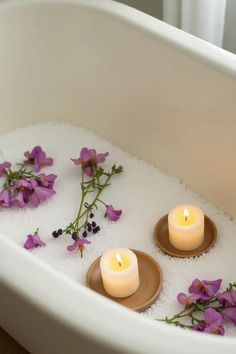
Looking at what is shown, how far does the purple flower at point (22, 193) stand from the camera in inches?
71.3

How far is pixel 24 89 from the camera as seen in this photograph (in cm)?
204

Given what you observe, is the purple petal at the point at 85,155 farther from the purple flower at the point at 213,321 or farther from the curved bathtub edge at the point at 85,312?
the curved bathtub edge at the point at 85,312

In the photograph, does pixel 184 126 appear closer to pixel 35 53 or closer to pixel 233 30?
pixel 233 30

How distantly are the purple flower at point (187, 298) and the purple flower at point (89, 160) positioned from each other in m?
0.50

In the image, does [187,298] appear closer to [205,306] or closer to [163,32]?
[205,306]

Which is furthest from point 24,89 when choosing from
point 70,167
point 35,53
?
point 70,167

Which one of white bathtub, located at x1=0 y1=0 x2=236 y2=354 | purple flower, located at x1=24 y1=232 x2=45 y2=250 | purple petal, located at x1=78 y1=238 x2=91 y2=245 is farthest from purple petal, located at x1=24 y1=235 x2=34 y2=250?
white bathtub, located at x1=0 y1=0 x2=236 y2=354

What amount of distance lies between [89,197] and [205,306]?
477 millimetres

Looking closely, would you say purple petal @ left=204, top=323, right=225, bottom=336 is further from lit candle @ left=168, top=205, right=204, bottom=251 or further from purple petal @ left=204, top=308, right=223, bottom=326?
lit candle @ left=168, top=205, right=204, bottom=251

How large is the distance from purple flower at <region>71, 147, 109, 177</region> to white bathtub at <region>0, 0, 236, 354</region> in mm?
94

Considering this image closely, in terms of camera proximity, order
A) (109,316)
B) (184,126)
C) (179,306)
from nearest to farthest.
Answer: (109,316) → (179,306) → (184,126)

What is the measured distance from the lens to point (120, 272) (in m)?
1.53

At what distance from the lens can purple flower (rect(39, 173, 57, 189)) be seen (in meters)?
1.85

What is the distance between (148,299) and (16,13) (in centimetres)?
88
